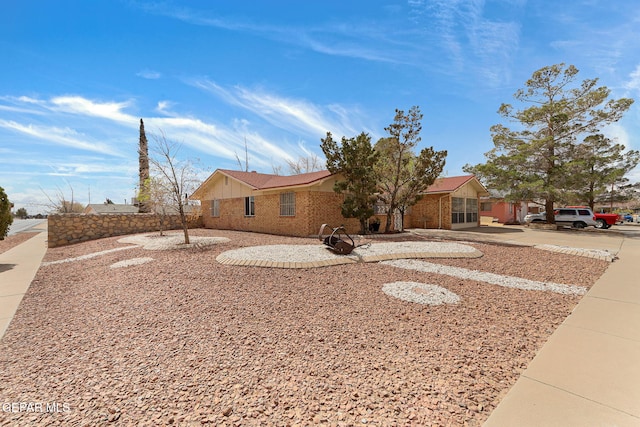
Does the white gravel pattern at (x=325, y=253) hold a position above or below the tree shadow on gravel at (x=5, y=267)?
above

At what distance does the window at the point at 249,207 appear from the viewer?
17516 mm

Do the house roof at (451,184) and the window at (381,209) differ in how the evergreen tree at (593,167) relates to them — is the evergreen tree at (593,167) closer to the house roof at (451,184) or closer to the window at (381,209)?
the house roof at (451,184)

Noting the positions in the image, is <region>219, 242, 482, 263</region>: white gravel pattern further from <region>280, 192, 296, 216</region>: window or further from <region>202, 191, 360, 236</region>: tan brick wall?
<region>280, 192, 296, 216</region>: window

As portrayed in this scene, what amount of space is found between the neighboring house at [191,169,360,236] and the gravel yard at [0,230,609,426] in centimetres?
829

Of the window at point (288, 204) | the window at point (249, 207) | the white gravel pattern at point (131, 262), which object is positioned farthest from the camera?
the window at point (249, 207)

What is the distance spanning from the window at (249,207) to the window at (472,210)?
15.5 metres

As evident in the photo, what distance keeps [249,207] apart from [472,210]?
16.4 metres

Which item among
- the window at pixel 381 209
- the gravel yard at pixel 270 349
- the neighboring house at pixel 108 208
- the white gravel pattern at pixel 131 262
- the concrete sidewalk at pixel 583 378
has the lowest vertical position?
the concrete sidewalk at pixel 583 378

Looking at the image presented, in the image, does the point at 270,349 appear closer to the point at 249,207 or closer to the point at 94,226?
the point at 249,207

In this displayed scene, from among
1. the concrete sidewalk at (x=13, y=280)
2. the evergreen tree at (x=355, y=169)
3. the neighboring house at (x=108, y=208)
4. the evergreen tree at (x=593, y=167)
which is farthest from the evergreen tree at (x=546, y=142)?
the neighboring house at (x=108, y=208)

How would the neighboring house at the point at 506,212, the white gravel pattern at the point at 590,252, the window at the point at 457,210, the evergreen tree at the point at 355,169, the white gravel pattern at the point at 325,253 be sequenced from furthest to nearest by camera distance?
the neighboring house at the point at 506,212 < the window at the point at 457,210 < the evergreen tree at the point at 355,169 < the white gravel pattern at the point at 590,252 < the white gravel pattern at the point at 325,253

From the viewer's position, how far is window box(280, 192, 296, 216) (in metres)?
15.0

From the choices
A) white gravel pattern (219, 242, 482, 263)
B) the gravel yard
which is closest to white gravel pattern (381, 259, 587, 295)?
the gravel yard

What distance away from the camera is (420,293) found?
5152 millimetres
